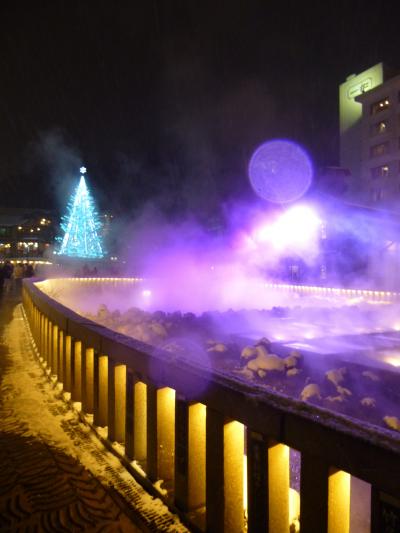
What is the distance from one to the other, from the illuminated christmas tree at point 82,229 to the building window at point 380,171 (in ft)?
69.0

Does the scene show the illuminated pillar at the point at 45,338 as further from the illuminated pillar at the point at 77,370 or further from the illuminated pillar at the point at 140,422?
the illuminated pillar at the point at 140,422

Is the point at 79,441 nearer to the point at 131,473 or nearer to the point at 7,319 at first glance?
the point at 131,473

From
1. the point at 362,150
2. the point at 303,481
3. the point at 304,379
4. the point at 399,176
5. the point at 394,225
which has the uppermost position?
the point at 362,150

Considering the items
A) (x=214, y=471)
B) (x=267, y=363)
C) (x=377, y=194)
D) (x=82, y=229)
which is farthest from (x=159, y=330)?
(x=377, y=194)

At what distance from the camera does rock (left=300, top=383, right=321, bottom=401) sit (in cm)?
468

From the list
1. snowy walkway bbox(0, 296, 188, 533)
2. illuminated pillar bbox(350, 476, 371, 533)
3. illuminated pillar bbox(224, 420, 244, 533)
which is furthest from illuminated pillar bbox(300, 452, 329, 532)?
illuminated pillar bbox(350, 476, 371, 533)

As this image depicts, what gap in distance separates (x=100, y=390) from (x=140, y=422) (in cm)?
59

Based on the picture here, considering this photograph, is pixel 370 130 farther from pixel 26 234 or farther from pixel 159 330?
pixel 26 234

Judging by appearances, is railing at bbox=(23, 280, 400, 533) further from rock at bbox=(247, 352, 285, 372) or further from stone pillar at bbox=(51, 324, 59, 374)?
rock at bbox=(247, 352, 285, 372)

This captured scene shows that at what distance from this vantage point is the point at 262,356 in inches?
231

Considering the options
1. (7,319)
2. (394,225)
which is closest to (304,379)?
(7,319)

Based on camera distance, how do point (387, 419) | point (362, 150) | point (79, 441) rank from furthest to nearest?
point (362, 150) < point (387, 419) < point (79, 441)

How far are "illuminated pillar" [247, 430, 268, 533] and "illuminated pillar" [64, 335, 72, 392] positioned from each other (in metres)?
2.34

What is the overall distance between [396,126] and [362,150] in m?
3.53
